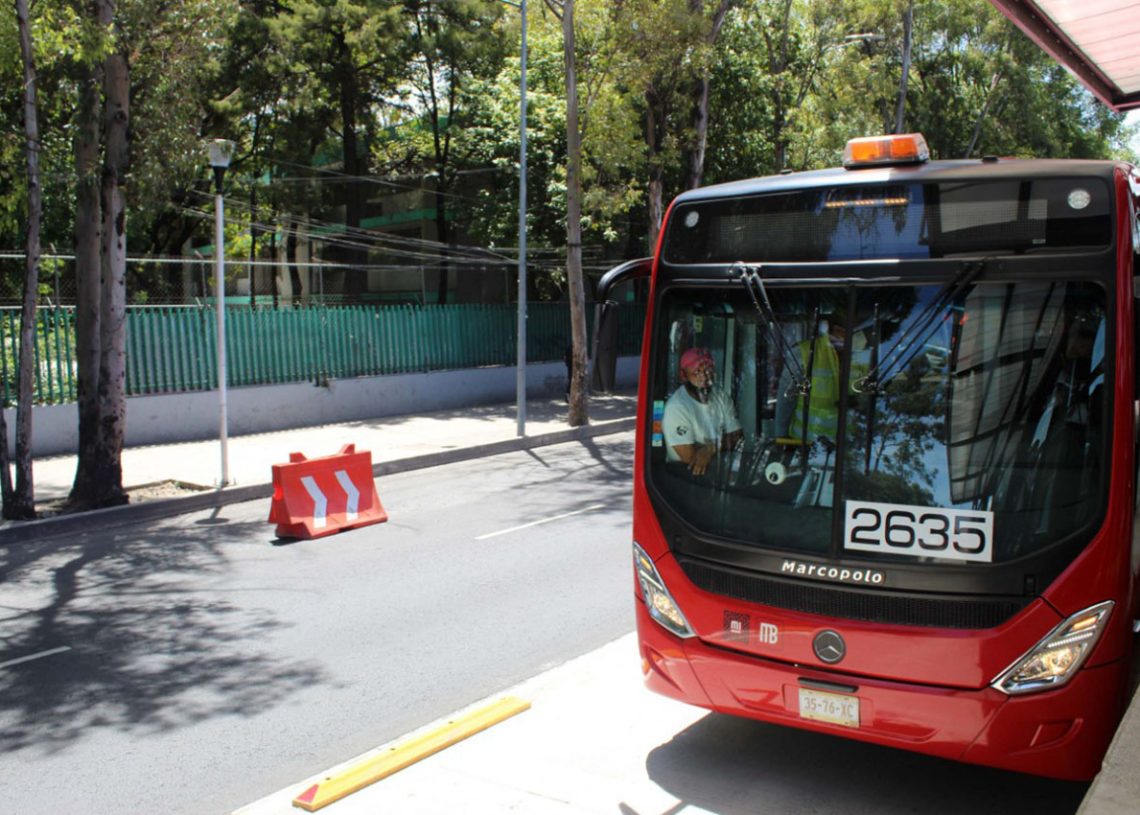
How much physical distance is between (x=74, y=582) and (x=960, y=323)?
8102 mm

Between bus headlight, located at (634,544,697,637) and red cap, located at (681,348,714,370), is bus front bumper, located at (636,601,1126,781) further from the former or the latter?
red cap, located at (681,348,714,370)

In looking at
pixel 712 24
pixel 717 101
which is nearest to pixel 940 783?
pixel 712 24

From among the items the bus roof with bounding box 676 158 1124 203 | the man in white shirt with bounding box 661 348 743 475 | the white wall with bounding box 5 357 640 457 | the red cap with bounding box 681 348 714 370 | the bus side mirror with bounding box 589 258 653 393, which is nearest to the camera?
the bus roof with bounding box 676 158 1124 203

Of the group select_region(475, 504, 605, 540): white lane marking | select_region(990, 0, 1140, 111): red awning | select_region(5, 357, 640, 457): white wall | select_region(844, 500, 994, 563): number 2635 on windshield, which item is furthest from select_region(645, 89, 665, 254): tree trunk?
select_region(844, 500, 994, 563): number 2635 on windshield

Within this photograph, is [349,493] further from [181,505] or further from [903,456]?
[903,456]

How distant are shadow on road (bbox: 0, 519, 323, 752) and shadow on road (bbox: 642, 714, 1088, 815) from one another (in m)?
2.65

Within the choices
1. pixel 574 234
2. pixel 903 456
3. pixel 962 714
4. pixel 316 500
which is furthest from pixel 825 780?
pixel 574 234

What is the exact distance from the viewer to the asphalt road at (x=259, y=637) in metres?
5.63

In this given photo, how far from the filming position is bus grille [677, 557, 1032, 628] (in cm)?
439

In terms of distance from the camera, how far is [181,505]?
1320 cm

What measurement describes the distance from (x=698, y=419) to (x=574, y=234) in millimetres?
15458

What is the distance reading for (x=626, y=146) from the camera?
21.1 metres

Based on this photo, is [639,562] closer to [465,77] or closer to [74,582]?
[74,582]

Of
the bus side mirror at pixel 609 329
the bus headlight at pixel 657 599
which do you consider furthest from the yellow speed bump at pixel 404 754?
the bus side mirror at pixel 609 329
